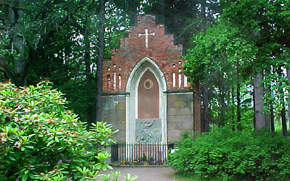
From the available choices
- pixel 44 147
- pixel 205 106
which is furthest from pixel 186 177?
pixel 205 106

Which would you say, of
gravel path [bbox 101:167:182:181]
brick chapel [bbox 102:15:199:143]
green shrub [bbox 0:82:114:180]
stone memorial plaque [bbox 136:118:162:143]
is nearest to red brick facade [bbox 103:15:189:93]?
brick chapel [bbox 102:15:199:143]

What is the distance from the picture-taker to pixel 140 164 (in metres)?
16.2

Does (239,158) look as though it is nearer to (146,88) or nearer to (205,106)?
(146,88)

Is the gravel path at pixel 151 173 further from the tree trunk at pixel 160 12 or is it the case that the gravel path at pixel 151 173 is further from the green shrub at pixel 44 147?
the tree trunk at pixel 160 12

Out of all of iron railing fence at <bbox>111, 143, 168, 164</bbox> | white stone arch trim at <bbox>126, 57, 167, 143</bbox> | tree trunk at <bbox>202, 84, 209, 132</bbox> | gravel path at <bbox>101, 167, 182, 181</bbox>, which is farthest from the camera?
tree trunk at <bbox>202, 84, 209, 132</bbox>

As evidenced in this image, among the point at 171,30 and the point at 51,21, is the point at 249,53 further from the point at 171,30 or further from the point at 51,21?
the point at 171,30

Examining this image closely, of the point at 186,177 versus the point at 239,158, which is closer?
the point at 239,158

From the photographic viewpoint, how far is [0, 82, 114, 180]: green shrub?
14.3ft

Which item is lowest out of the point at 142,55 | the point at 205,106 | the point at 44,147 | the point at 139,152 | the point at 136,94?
the point at 139,152

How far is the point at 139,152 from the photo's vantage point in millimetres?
17125

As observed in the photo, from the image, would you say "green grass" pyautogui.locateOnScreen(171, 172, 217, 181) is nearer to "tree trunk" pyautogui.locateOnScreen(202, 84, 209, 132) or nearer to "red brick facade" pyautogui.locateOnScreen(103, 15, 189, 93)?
"red brick facade" pyautogui.locateOnScreen(103, 15, 189, 93)

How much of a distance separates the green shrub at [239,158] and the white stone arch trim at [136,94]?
5.02 m

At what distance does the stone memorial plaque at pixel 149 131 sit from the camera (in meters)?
17.6

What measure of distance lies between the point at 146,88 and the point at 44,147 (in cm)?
1393
